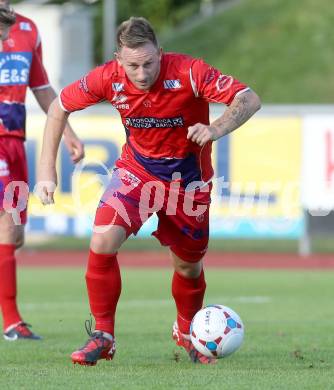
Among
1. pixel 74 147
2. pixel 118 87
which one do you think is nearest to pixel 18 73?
pixel 74 147

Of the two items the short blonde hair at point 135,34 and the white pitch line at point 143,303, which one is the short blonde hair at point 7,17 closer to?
the short blonde hair at point 135,34

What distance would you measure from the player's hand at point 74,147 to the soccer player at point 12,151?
698 millimetres

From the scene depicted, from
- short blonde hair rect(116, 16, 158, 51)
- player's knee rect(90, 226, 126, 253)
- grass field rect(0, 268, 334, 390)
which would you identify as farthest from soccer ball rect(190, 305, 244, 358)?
short blonde hair rect(116, 16, 158, 51)

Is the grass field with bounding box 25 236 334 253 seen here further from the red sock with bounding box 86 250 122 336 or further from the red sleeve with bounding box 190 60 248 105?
the red sleeve with bounding box 190 60 248 105

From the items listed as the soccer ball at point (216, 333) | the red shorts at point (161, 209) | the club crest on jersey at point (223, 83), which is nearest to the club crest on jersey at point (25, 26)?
the red shorts at point (161, 209)

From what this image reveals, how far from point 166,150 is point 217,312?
41.8 inches

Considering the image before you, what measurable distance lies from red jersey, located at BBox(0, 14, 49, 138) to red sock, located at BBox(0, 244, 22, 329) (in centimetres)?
90

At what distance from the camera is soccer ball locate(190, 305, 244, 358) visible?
7082 millimetres

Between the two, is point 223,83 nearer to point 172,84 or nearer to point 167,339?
point 172,84

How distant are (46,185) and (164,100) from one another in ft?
A: 2.91

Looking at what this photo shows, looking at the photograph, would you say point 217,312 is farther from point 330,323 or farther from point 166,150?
point 330,323

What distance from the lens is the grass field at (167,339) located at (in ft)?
21.2

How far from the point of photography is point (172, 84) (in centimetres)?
710

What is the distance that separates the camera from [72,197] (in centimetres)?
1833
